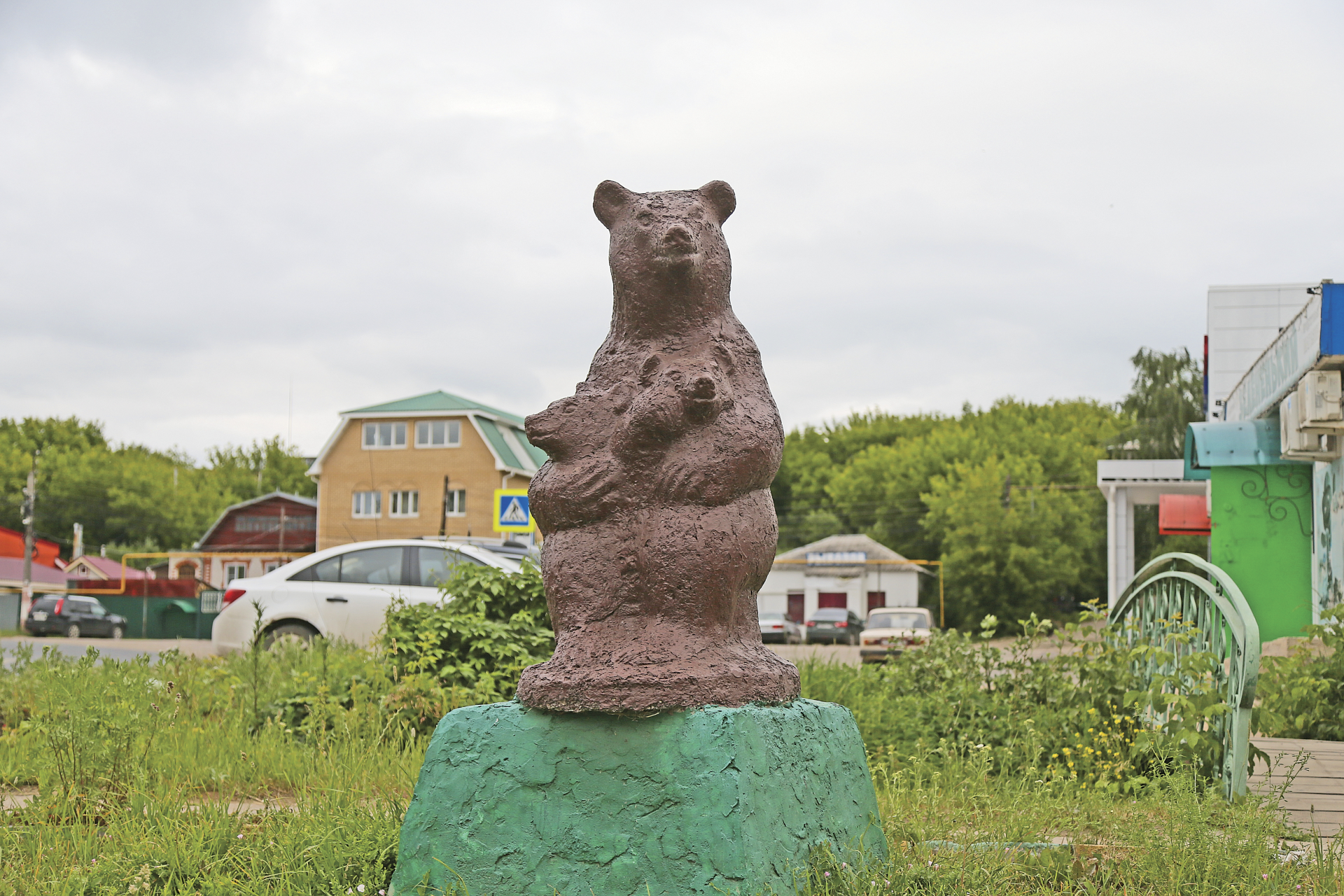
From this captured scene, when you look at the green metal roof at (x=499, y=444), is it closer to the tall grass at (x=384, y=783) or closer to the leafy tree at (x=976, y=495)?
the leafy tree at (x=976, y=495)

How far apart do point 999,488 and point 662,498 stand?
33.9 m

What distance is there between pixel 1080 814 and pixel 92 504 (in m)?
56.0

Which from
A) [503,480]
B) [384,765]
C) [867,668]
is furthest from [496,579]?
[503,480]

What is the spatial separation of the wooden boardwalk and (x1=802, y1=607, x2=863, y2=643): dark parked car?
21447mm

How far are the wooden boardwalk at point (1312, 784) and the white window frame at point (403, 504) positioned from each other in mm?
33809

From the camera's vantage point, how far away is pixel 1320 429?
35.9 feet

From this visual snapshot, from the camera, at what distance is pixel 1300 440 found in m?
11.7

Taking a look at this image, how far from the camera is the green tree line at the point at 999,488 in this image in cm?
3359

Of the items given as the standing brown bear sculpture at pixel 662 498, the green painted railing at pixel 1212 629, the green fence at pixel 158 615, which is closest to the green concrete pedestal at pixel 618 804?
the standing brown bear sculpture at pixel 662 498

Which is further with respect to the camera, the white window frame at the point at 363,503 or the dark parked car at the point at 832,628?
the white window frame at the point at 363,503

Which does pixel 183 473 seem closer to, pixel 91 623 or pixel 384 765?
pixel 91 623

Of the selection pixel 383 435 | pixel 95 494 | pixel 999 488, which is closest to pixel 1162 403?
pixel 999 488

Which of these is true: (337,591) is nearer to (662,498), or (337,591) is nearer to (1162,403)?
(662,498)

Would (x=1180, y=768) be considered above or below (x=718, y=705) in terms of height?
below
